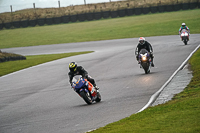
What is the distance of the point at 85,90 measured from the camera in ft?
39.1

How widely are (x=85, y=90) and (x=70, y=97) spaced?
191 cm

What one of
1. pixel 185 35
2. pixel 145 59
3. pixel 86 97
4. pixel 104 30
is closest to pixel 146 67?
pixel 145 59

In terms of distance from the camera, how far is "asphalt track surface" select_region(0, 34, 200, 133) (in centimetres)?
973

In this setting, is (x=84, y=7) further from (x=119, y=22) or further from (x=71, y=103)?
(x=71, y=103)

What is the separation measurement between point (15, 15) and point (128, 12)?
2097cm

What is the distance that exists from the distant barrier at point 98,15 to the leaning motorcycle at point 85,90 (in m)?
48.9

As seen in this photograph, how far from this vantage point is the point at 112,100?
12.1 m

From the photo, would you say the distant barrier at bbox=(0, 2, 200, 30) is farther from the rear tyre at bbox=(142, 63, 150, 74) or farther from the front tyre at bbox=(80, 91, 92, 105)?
the front tyre at bbox=(80, 91, 92, 105)

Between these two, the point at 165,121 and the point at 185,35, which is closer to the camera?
the point at 165,121

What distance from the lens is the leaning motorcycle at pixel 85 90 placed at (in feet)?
38.9

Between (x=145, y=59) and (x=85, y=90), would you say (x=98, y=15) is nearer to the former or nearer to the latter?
(x=145, y=59)

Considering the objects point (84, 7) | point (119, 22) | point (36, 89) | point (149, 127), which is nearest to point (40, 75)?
point (36, 89)

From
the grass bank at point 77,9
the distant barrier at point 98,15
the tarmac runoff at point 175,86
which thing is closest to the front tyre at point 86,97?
the tarmac runoff at point 175,86

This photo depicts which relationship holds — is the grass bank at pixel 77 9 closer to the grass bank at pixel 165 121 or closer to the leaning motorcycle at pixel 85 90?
the leaning motorcycle at pixel 85 90
